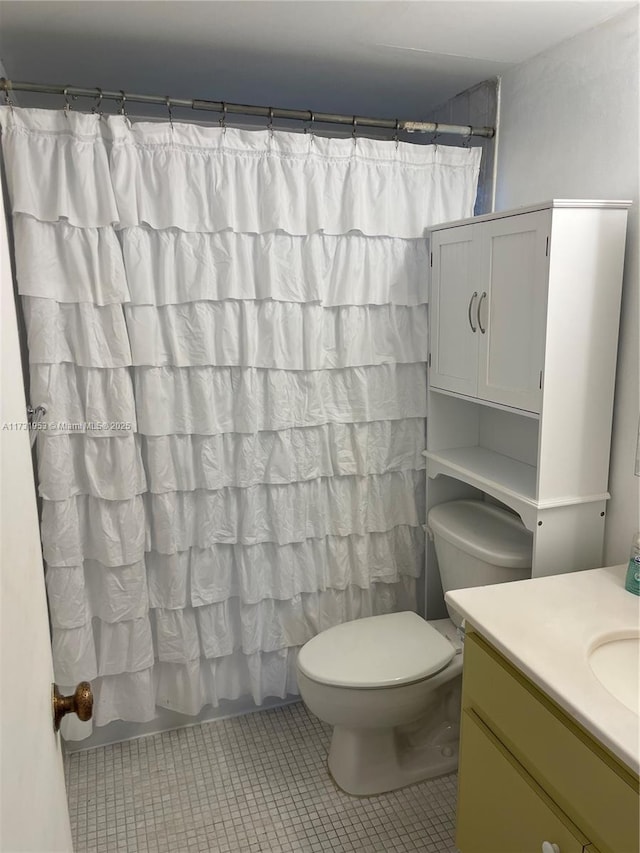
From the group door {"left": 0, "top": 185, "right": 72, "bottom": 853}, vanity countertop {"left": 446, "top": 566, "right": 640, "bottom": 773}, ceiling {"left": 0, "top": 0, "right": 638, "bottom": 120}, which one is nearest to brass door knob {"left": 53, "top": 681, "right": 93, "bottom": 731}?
door {"left": 0, "top": 185, "right": 72, "bottom": 853}

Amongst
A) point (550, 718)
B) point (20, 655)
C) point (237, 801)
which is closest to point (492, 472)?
point (550, 718)

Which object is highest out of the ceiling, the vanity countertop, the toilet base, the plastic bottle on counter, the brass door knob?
the ceiling

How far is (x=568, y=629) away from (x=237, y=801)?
4.10 ft

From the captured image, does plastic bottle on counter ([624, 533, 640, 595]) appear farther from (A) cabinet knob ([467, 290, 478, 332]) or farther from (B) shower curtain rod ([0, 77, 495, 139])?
(B) shower curtain rod ([0, 77, 495, 139])

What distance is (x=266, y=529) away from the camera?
2.24 metres

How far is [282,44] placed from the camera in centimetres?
182

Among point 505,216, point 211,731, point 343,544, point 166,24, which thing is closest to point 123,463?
point 343,544

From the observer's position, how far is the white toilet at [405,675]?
1.91 meters

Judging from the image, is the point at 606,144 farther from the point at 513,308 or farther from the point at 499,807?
the point at 499,807

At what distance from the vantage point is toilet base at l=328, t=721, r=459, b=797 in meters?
2.03

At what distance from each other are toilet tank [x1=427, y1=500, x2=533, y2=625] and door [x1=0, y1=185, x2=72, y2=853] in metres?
1.35

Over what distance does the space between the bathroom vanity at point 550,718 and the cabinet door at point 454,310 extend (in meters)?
0.74

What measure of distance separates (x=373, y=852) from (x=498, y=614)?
895mm

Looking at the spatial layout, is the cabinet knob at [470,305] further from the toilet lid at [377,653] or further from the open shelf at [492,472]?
the toilet lid at [377,653]
